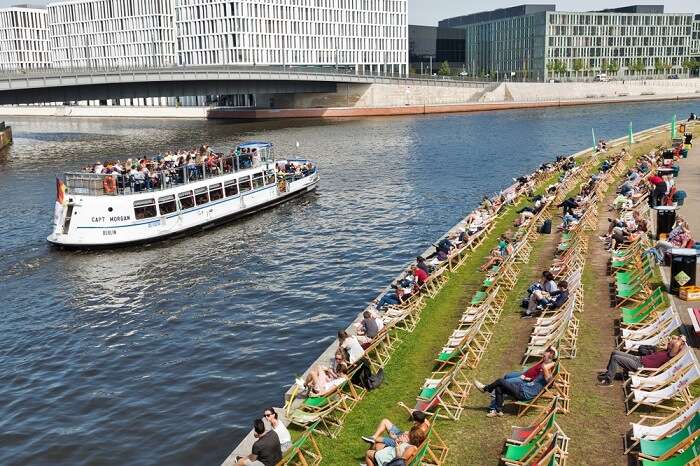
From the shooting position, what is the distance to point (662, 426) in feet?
40.7

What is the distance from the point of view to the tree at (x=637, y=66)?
571ft

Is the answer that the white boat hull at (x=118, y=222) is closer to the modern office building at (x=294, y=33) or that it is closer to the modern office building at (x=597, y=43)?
the modern office building at (x=294, y=33)

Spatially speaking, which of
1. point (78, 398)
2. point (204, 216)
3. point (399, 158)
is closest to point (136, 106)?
point (399, 158)

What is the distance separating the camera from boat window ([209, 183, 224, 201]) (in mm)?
41062

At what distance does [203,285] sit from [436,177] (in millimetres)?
29121

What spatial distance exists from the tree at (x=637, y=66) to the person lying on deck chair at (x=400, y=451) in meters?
181

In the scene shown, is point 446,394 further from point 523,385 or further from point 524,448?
point 524,448

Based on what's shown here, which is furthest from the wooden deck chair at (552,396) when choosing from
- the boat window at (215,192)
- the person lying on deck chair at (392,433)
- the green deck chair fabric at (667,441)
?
the boat window at (215,192)

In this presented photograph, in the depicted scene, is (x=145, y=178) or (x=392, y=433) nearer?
(x=392, y=433)

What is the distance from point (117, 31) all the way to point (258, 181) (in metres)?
158

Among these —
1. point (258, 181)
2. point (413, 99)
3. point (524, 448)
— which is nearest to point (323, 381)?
point (524, 448)

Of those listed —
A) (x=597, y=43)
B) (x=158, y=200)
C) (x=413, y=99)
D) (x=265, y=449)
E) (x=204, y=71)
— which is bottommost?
(x=265, y=449)

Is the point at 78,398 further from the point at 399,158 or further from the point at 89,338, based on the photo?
the point at 399,158

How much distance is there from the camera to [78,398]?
20.3 m
